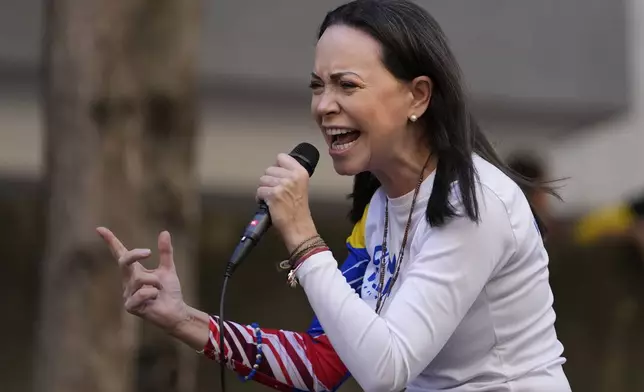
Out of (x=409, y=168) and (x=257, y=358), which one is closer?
(x=409, y=168)

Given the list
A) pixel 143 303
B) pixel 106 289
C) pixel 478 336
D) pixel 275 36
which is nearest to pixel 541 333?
pixel 478 336

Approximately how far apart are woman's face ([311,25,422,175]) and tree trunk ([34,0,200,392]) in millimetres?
2022

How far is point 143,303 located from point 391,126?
630 millimetres

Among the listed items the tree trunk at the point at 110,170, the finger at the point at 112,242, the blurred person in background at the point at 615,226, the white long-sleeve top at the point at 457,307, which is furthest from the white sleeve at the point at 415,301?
the blurred person in background at the point at 615,226

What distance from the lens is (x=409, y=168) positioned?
2549mm

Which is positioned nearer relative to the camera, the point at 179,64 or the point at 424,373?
the point at 424,373

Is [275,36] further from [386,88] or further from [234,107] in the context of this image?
[386,88]

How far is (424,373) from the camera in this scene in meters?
2.56

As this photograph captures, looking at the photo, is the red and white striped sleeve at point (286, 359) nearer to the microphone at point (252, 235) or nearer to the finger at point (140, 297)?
the finger at point (140, 297)

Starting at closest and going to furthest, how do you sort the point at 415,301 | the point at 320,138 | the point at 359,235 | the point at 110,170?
the point at 415,301
the point at 359,235
the point at 110,170
the point at 320,138

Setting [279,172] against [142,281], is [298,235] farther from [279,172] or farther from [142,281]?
[142,281]

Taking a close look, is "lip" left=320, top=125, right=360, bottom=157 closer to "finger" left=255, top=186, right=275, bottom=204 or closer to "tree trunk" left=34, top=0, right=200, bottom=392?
"finger" left=255, top=186, right=275, bottom=204

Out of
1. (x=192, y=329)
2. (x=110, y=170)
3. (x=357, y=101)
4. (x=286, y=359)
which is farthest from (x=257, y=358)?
(x=110, y=170)

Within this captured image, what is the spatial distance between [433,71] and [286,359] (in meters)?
0.75
